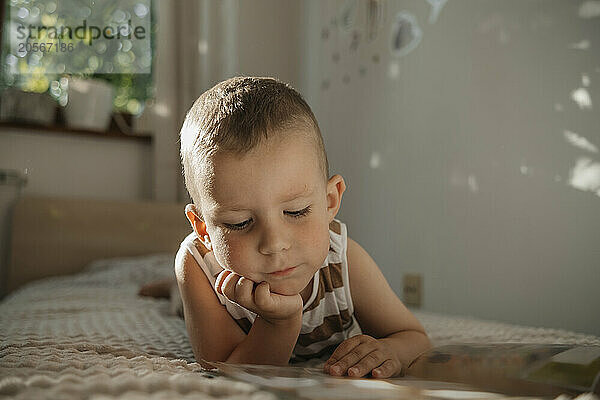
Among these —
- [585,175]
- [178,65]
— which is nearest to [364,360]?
[585,175]

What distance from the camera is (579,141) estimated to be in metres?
1.46

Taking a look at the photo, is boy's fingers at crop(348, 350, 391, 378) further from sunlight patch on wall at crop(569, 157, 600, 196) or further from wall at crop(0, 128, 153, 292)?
wall at crop(0, 128, 153, 292)

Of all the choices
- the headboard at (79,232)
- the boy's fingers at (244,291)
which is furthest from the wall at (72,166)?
the boy's fingers at (244,291)

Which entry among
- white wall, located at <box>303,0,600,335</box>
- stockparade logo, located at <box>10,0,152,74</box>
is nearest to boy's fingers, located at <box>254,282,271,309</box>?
stockparade logo, located at <box>10,0,152,74</box>

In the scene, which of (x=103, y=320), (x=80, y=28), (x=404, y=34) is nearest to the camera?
(x=103, y=320)

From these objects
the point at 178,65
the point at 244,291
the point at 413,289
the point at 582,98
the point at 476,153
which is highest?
the point at 178,65

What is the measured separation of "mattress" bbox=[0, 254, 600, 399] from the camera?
498 mm

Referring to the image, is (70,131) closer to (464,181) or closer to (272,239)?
(464,181)

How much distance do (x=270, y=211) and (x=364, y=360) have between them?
251mm

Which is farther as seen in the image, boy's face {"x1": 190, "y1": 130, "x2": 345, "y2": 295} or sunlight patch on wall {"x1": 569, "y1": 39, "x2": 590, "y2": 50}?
sunlight patch on wall {"x1": 569, "y1": 39, "x2": 590, "y2": 50}

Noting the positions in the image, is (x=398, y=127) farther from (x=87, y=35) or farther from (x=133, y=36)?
(x=87, y=35)

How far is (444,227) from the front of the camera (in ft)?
6.47

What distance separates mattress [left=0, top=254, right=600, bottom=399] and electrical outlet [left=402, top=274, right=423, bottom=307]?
0.60m

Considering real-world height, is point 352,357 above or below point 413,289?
above
